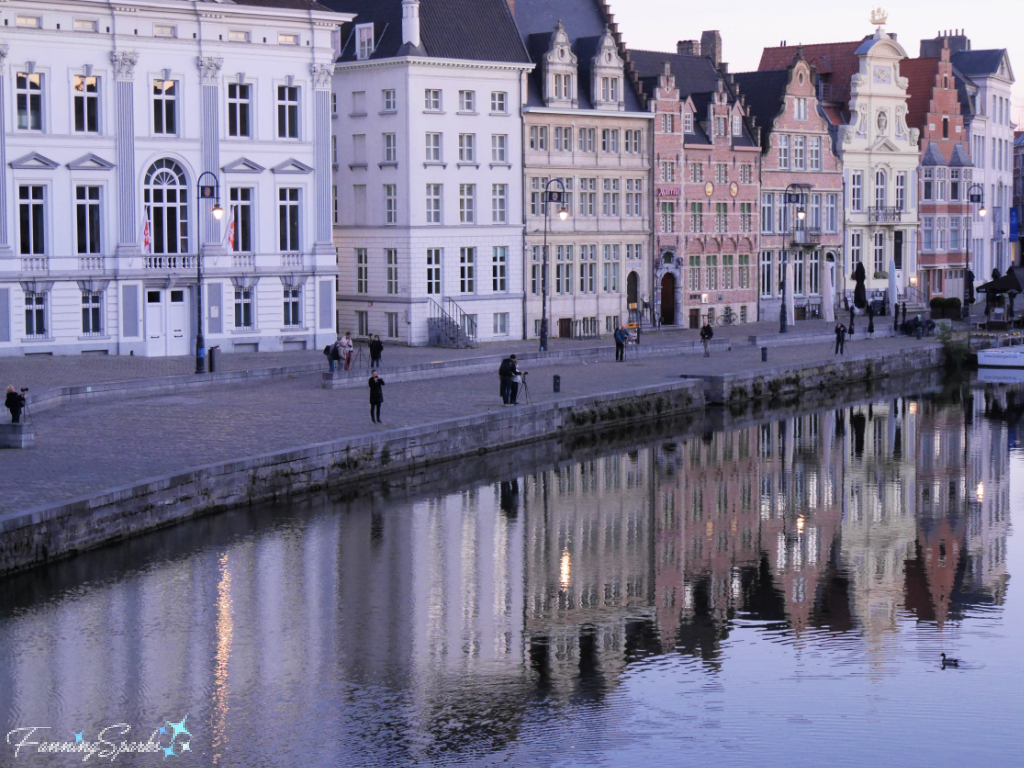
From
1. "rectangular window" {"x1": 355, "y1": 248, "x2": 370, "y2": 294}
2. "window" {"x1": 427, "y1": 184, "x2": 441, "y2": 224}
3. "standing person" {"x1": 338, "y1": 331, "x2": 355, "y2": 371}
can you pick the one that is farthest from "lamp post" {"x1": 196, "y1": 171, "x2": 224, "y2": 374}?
"window" {"x1": 427, "y1": 184, "x2": 441, "y2": 224}

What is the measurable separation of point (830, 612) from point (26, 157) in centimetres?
3243

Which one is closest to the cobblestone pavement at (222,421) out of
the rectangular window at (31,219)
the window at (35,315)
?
the window at (35,315)

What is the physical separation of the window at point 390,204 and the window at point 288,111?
192 inches

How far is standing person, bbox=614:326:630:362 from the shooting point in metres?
50.8

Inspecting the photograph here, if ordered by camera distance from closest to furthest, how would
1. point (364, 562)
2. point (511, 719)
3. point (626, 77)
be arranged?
point (511, 719) < point (364, 562) < point (626, 77)

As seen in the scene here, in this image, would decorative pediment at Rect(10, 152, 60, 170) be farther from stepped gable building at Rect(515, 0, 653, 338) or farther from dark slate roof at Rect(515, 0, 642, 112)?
dark slate roof at Rect(515, 0, 642, 112)

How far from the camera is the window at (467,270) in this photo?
193 ft

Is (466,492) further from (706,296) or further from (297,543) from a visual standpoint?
(706,296)

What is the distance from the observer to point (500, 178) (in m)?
59.6

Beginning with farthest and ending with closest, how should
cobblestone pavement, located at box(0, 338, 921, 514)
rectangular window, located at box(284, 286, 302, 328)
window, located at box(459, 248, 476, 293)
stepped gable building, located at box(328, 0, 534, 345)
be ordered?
window, located at box(459, 248, 476, 293) → stepped gable building, located at box(328, 0, 534, 345) → rectangular window, located at box(284, 286, 302, 328) → cobblestone pavement, located at box(0, 338, 921, 514)

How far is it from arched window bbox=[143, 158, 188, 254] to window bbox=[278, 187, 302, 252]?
3.37m

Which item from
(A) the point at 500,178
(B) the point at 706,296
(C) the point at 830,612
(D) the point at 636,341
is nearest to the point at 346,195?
(A) the point at 500,178

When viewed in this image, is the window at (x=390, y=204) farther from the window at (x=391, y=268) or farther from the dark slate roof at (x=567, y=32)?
the dark slate roof at (x=567, y=32)

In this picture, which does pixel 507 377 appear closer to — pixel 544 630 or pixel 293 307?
pixel 544 630
